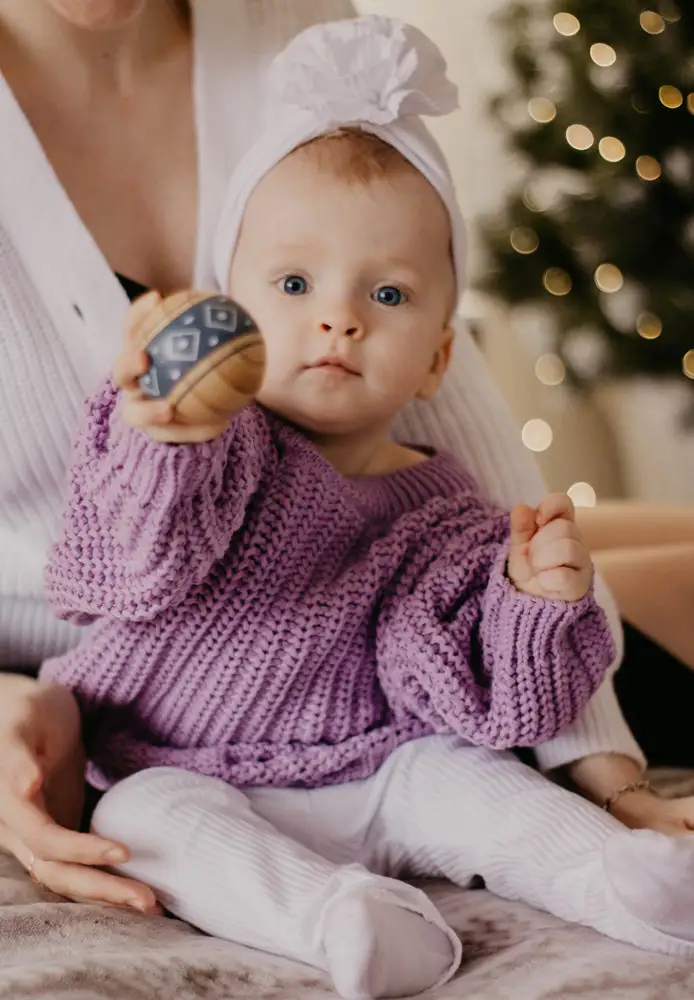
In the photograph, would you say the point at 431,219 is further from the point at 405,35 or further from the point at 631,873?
the point at 631,873

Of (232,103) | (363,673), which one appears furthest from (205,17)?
(363,673)

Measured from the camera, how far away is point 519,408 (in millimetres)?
3207

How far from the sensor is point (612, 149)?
2.49m

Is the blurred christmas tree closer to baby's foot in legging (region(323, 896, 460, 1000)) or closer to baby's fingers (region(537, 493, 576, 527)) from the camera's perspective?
baby's fingers (region(537, 493, 576, 527))

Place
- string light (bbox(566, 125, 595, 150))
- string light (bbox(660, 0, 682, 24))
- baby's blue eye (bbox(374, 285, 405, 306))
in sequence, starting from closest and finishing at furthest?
baby's blue eye (bbox(374, 285, 405, 306)) < string light (bbox(660, 0, 682, 24)) < string light (bbox(566, 125, 595, 150))

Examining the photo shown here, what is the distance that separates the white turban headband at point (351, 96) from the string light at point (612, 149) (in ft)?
5.12

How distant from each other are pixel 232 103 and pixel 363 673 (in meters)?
0.59

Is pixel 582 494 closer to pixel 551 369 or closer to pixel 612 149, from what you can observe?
pixel 551 369

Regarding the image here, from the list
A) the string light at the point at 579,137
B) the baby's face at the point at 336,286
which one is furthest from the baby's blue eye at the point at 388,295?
the string light at the point at 579,137

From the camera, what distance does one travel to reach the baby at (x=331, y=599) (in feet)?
2.75

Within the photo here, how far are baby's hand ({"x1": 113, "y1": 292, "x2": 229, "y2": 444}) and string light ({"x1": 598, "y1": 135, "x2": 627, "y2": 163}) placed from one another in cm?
198

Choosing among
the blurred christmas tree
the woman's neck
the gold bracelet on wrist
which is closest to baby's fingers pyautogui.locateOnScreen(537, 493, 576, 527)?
the gold bracelet on wrist

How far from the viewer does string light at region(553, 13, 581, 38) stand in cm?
250

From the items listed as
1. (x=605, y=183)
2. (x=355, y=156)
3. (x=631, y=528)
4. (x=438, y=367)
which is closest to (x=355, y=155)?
(x=355, y=156)
